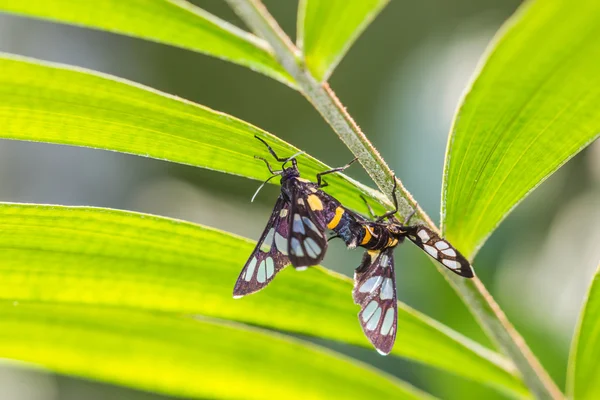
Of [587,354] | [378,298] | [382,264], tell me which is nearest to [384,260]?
[382,264]

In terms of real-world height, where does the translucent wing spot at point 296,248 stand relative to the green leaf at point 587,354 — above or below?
above

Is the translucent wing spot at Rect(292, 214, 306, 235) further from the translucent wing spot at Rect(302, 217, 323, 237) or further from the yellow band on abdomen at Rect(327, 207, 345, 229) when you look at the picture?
the yellow band on abdomen at Rect(327, 207, 345, 229)

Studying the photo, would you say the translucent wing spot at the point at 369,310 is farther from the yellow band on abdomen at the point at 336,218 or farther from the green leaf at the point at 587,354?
the green leaf at the point at 587,354

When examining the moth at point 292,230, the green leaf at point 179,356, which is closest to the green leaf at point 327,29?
the moth at point 292,230

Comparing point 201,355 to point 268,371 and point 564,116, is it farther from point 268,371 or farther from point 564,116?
point 564,116

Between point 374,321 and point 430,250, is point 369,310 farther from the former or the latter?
point 430,250

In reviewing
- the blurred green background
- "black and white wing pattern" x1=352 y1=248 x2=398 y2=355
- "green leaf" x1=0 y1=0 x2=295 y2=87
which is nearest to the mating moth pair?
"black and white wing pattern" x1=352 y1=248 x2=398 y2=355

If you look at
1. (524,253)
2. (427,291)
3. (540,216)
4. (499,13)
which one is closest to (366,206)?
(427,291)
